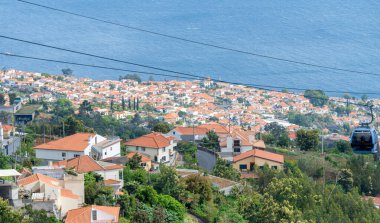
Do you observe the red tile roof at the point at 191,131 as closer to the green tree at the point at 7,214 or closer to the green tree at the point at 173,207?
the green tree at the point at 173,207

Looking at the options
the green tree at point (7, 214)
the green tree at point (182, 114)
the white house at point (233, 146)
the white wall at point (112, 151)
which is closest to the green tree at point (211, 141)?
the white house at point (233, 146)

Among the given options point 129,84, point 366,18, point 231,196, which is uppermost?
point 366,18

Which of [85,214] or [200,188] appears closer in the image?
[85,214]

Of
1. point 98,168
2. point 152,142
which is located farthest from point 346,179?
point 98,168

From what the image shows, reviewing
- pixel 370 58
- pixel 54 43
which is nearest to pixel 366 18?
pixel 370 58

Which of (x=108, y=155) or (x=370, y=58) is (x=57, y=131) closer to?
(x=108, y=155)

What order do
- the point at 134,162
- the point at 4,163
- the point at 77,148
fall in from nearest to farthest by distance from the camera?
the point at 4,163 → the point at 134,162 → the point at 77,148

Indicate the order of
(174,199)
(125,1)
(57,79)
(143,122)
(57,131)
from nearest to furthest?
(174,199), (57,131), (143,122), (57,79), (125,1)

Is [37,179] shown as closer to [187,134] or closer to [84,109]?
[187,134]
